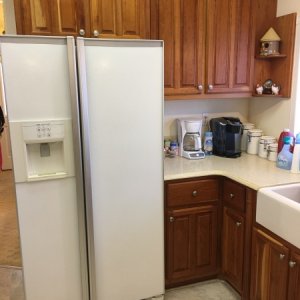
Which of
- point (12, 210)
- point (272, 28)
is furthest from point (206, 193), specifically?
point (12, 210)

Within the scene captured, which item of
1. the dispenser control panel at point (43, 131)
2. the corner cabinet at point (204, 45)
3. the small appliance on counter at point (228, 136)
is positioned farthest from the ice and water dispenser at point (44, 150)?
the small appliance on counter at point (228, 136)

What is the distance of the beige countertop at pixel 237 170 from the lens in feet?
6.50

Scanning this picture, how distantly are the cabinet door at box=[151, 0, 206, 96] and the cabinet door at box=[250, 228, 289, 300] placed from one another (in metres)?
1.13

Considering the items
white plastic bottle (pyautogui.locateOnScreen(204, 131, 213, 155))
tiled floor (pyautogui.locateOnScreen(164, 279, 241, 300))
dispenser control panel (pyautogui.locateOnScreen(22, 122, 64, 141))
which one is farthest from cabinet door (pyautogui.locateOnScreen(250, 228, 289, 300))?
dispenser control panel (pyautogui.locateOnScreen(22, 122, 64, 141))

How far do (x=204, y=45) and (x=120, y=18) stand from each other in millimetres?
653

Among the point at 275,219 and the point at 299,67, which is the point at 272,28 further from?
the point at 275,219

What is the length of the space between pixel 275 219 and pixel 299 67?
1.17 m

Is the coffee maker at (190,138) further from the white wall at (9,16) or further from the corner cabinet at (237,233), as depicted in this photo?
the white wall at (9,16)

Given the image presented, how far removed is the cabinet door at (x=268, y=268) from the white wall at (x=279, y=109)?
971 mm

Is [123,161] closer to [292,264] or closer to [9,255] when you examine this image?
[292,264]

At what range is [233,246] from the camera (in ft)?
7.16

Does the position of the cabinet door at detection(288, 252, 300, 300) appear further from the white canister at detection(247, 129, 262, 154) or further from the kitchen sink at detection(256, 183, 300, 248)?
the white canister at detection(247, 129, 262, 154)

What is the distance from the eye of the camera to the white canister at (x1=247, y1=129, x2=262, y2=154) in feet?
8.60

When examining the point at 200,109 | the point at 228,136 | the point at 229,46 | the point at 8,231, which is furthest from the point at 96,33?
the point at 8,231
